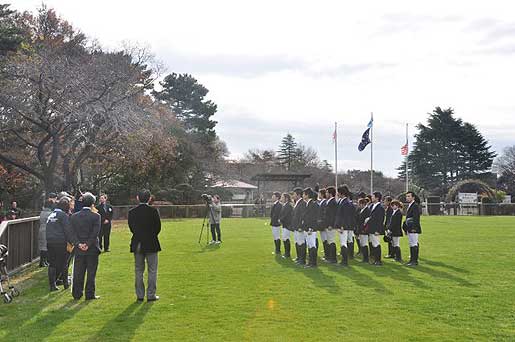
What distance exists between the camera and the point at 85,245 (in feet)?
34.3

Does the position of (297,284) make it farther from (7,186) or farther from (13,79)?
(7,186)

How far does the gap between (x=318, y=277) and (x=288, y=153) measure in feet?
275

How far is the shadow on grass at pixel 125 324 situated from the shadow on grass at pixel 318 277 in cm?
373

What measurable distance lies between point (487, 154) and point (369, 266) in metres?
70.3

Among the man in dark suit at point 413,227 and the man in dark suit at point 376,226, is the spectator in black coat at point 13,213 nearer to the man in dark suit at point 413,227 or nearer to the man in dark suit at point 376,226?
the man in dark suit at point 376,226

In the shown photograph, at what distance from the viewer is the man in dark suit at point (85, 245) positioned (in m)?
10.5

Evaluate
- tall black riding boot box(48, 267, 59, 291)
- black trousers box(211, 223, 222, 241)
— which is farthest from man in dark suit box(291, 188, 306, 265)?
black trousers box(211, 223, 222, 241)

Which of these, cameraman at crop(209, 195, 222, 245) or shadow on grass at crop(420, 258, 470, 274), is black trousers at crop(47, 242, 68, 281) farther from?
cameraman at crop(209, 195, 222, 245)

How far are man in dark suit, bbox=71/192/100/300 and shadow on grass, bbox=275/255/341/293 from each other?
4.66m

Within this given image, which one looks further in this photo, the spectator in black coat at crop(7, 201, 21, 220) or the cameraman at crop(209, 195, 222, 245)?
the cameraman at crop(209, 195, 222, 245)

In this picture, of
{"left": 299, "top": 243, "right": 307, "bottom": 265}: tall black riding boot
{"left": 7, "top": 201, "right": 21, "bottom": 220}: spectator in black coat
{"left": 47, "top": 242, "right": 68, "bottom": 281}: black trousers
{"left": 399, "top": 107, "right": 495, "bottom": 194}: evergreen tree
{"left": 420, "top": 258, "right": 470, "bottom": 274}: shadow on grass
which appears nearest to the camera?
{"left": 47, "top": 242, "right": 68, "bottom": 281}: black trousers

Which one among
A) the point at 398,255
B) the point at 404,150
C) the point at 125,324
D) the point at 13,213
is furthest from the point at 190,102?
the point at 125,324

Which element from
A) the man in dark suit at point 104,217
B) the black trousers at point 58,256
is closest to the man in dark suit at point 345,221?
the black trousers at point 58,256

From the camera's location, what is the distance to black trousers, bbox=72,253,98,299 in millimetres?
10625
